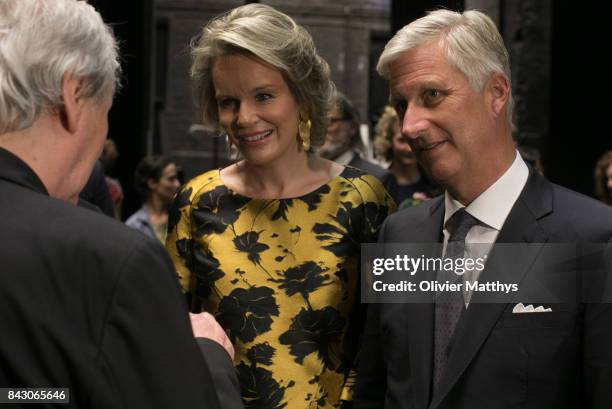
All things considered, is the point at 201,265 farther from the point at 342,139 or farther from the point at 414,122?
the point at 342,139

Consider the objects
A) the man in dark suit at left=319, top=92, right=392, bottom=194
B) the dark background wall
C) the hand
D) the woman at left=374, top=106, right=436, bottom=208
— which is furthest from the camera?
the dark background wall

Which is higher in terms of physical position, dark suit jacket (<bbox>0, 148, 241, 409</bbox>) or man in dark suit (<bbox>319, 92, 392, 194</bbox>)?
man in dark suit (<bbox>319, 92, 392, 194</bbox>)

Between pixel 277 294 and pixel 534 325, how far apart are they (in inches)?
27.7

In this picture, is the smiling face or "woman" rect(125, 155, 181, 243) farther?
"woman" rect(125, 155, 181, 243)

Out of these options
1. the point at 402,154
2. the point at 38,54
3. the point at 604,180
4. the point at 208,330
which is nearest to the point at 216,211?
the point at 208,330

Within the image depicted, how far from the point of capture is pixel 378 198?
2.58 meters

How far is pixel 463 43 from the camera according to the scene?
217 centimetres

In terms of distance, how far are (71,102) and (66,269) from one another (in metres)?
0.25

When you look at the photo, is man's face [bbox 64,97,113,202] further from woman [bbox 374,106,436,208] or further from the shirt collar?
woman [bbox 374,106,436,208]

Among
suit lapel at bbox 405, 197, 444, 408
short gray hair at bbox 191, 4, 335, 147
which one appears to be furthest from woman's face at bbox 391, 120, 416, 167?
suit lapel at bbox 405, 197, 444, 408

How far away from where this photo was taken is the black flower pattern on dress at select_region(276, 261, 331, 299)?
8.09 feet

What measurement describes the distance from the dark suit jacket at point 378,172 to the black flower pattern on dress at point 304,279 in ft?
2.97

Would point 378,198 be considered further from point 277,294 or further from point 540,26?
point 540,26

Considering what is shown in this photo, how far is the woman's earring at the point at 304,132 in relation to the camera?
2580mm
